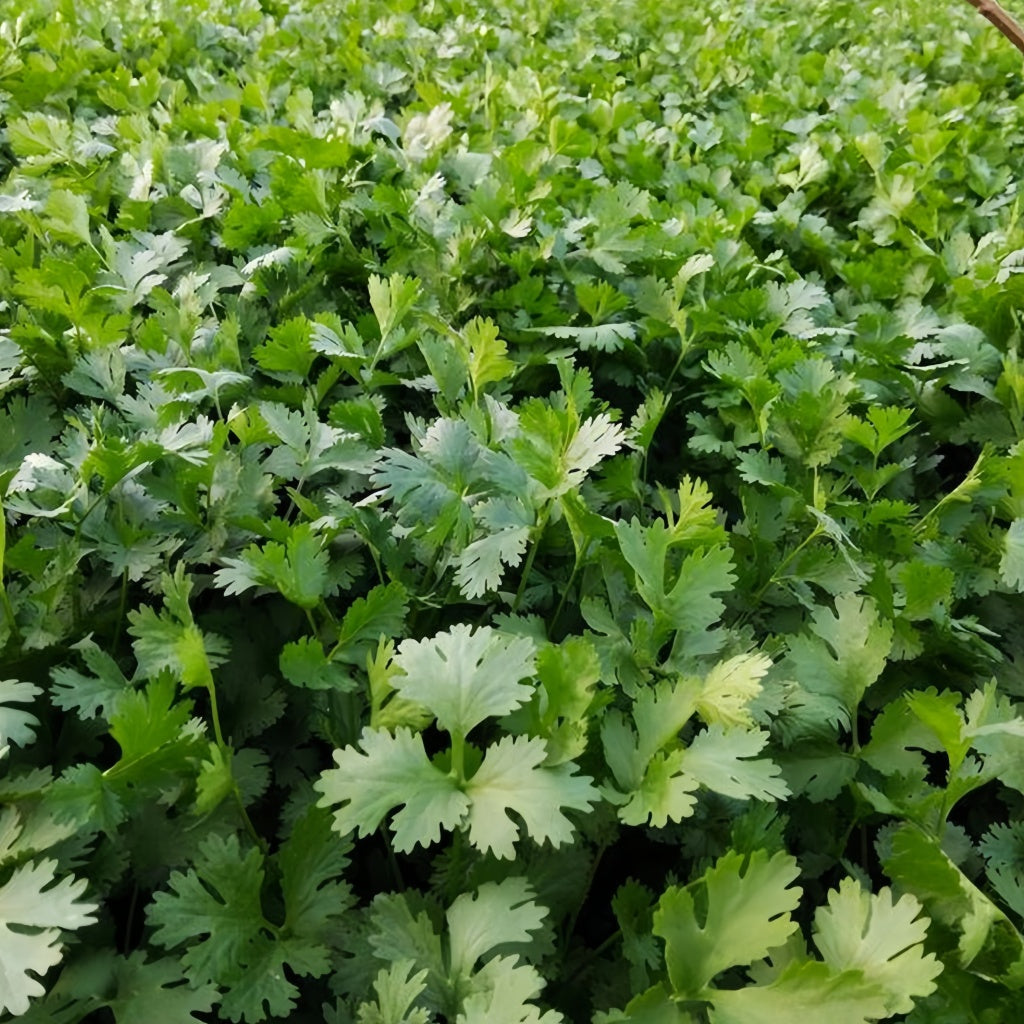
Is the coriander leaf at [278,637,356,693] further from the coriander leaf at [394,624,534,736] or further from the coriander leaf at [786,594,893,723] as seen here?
the coriander leaf at [786,594,893,723]

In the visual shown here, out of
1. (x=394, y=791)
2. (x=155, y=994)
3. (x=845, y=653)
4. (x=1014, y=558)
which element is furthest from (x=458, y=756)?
(x=1014, y=558)

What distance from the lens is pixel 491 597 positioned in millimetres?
886

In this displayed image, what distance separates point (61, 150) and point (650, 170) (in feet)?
3.42

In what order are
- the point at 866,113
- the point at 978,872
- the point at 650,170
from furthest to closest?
the point at 866,113 < the point at 650,170 < the point at 978,872

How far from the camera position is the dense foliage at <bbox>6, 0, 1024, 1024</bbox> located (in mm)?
615

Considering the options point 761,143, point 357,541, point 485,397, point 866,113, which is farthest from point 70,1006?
point 866,113

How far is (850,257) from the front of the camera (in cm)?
160

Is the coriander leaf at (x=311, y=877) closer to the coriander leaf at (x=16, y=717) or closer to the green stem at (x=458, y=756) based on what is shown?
the green stem at (x=458, y=756)

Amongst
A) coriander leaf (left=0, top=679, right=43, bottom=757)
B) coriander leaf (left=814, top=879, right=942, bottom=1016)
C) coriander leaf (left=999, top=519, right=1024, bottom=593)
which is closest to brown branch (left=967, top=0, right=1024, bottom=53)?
coriander leaf (left=999, top=519, right=1024, bottom=593)

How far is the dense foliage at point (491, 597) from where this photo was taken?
0.62 metres


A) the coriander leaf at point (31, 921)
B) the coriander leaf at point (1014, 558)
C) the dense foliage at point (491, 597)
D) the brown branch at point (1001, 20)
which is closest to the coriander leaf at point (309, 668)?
the dense foliage at point (491, 597)

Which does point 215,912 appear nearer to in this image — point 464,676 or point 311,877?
point 311,877

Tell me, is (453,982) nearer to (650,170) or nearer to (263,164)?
(263,164)

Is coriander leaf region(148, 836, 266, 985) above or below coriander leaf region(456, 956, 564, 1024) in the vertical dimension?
below
